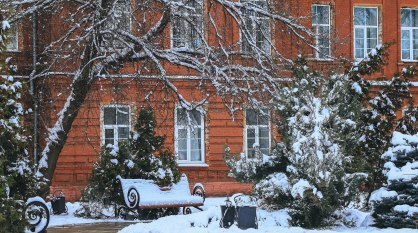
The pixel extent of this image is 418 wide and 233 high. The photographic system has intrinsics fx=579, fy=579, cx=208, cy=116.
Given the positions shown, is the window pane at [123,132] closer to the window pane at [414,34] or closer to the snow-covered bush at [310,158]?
the snow-covered bush at [310,158]

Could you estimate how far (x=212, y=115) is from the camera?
19328 mm

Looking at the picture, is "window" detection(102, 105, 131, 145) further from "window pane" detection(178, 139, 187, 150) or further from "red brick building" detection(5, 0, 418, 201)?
"window pane" detection(178, 139, 187, 150)

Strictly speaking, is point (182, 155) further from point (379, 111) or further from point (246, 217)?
point (246, 217)

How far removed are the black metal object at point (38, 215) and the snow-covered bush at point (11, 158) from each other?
29cm

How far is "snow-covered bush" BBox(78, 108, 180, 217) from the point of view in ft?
43.4

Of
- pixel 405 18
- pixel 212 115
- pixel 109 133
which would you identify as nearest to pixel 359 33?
pixel 405 18

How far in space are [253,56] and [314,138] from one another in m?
3.25

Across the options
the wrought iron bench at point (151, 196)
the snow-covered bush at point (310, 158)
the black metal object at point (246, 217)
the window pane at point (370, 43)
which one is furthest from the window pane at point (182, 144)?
the black metal object at point (246, 217)

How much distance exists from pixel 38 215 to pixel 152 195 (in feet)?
11.8

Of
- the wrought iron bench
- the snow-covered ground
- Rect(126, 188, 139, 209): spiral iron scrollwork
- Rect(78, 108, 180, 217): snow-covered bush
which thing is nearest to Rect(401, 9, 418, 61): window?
the wrought iron bench

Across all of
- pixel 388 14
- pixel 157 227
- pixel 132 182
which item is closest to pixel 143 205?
pixel 132 182

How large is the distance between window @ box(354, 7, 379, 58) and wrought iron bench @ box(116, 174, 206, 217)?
414 inches

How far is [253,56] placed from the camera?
12.4 m

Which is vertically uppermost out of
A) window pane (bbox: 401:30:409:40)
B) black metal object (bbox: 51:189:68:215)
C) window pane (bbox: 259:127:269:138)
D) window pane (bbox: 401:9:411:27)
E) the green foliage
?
window pane (bbox: 401:9:411:27)
